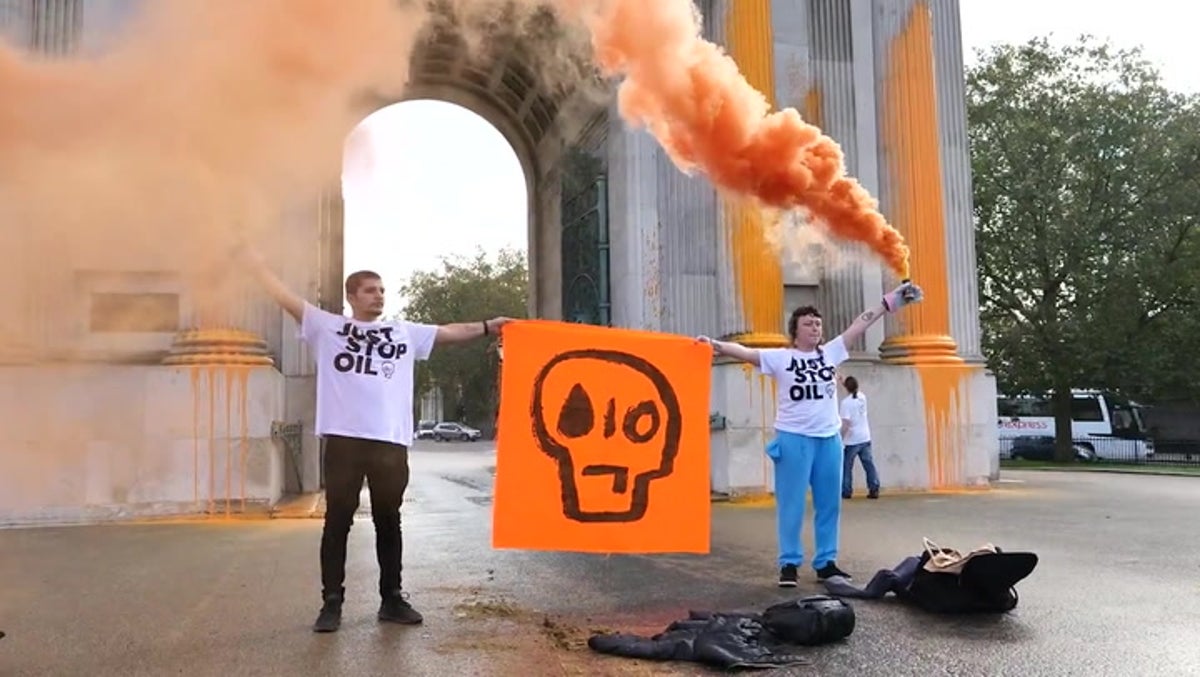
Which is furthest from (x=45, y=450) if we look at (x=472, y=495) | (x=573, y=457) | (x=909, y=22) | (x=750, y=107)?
(x=909, y=22)

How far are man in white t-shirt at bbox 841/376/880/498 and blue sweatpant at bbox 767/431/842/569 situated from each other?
655 cm

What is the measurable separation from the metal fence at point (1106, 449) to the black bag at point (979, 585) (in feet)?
101

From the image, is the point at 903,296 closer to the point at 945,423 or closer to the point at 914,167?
the point at 945,423

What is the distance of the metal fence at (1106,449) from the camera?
3328cm

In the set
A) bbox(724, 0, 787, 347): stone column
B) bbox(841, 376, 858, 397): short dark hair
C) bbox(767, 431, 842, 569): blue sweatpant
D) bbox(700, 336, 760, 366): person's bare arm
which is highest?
bbox(724, 0, 787, 347): stone column

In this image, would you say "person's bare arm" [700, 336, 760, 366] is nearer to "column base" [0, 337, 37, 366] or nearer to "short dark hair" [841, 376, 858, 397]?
"short dark hair" [841, 376, 858, 397]

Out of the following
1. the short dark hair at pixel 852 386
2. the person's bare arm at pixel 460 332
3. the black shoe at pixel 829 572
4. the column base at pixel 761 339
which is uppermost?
the column base at pixel 761 339

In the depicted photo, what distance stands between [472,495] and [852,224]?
381 inches

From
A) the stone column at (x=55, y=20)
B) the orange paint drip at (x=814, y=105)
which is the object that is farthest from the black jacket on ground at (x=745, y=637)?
the orange paint drip at (x=814, y=105)

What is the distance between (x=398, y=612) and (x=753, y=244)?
9830 mm

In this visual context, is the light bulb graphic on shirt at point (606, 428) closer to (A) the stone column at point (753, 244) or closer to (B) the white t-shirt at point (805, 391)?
(B) the white t-shirt at point (805, 391)

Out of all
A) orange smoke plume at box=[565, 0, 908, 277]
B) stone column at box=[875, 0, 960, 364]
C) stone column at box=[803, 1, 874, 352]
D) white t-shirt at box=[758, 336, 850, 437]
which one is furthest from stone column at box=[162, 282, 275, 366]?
stone column at box=[875, 0, 960, 364]

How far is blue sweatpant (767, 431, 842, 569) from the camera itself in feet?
22.2

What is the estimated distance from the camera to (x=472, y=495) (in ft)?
52.4
